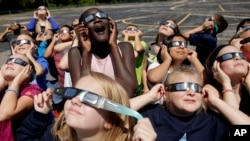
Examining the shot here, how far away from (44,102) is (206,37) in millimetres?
3007

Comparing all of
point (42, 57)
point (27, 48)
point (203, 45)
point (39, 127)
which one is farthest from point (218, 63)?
point (42, 57)

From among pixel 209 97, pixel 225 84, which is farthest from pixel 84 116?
pixel 225 84

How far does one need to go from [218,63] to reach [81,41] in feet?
4.33

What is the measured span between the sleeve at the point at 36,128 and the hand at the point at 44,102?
0.04 m

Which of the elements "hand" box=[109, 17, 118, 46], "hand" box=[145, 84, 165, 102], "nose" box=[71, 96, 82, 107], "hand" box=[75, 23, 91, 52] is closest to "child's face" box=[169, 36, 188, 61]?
"hand" box=[109, 17, 118, 46]

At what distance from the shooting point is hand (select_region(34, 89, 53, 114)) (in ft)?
8.21

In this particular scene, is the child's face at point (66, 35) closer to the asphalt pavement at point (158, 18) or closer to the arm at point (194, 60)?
the arm at point (194, 60)

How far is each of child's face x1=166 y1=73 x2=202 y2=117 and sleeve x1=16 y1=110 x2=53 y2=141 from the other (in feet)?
3.16

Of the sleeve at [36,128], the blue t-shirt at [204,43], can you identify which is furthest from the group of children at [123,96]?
the blue t-shirt at [204,43]

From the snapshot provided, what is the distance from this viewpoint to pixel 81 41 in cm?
347

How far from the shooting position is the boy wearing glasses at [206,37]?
4.93 m

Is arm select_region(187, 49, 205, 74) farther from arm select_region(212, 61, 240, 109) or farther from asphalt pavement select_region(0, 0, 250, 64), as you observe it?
asphalt pavement select_region(0, 0, 250, 64)

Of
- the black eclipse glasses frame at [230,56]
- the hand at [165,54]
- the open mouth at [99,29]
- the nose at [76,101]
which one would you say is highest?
the open mouth at [99,29]

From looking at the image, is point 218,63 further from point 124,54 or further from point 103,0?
point 103,0
